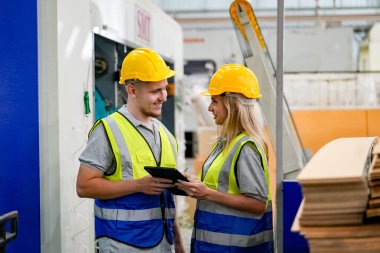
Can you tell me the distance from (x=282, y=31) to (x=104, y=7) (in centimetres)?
167

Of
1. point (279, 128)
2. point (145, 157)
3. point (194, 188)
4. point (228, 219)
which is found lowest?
point (228, 219)

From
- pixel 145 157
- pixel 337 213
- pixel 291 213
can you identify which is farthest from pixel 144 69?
pixel 337 213

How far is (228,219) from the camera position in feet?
8.22

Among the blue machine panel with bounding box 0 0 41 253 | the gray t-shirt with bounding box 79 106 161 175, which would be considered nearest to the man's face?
the gray t-shirt with bounding box 79 106 161 175

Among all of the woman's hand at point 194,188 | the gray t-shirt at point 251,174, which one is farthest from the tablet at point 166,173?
the gray t-shirt at point 251,174

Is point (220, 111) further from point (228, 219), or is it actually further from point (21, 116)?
point (21, 116)

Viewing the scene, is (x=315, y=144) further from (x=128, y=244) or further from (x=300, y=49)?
(x=128, y=244)

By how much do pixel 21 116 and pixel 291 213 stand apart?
149 cm

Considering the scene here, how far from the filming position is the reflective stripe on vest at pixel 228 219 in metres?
2.49

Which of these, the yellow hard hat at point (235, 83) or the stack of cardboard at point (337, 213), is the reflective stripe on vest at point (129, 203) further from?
the stack of cardboard at point (337, 213)

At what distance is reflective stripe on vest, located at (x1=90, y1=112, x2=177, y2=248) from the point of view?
243 cm

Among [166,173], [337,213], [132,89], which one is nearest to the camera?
[337,213]

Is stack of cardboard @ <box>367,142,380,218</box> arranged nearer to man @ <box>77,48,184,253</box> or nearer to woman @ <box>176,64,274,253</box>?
woman @ <box>176,64,274,253</box>

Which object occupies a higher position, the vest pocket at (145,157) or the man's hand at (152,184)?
the vest pocket at (145,157)
